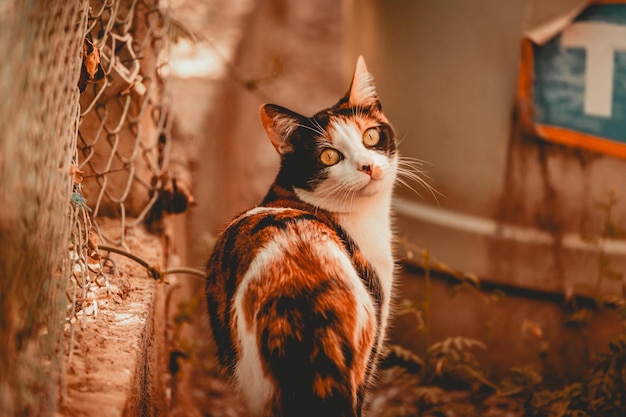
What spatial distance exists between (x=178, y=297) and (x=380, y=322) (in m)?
1.02

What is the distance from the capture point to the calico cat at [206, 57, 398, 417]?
148 cm

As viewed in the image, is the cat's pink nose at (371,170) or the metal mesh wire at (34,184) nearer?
the metal mesh wire at (34,184)

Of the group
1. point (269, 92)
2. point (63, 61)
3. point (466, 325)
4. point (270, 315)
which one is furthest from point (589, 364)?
point (269, 92)

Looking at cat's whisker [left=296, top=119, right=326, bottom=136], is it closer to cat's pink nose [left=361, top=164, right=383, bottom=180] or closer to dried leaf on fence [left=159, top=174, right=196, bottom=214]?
cat's pink nose [left=361, top=164, right=383, bottom=180]

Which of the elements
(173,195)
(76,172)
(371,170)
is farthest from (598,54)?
(76,172)

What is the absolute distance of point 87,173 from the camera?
215 centimetres

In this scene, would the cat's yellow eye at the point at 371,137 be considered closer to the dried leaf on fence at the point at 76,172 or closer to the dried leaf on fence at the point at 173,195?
the dried leaf on fence at the point at 173,195

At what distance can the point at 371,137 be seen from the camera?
206 centimetres

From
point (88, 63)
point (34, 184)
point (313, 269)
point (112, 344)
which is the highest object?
point (88, 63)

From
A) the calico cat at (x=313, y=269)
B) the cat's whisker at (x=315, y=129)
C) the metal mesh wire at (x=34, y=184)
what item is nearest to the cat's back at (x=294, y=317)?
the calico cat at (x=313, y=269)

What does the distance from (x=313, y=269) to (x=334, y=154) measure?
19.2 inches

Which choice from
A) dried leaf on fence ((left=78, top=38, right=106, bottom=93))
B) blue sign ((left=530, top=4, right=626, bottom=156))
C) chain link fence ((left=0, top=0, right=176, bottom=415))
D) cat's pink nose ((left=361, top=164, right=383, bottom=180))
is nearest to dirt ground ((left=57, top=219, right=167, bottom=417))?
chain link fence ((left=0, top=0, right=176, bottom=415))

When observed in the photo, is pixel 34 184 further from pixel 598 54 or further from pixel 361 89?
pixel 598 54

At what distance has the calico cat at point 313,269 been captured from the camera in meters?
1.48
